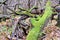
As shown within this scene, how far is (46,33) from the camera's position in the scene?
5.66m

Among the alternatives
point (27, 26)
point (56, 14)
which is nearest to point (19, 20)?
point (27, 26)

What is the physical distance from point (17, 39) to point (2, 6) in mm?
2452

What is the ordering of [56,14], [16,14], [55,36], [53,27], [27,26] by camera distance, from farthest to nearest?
1. [16,14]
2. [56,14]
3. [27,26]
4. [53,27]
5. [55,36]

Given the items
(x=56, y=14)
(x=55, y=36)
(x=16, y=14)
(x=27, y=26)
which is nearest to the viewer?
(x=55, y=36)

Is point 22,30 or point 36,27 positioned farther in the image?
point 22,30

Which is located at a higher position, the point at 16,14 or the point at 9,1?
the point at 9,1

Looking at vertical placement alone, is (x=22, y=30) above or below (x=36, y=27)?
below

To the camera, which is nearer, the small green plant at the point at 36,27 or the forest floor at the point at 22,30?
the small green plant at the point at 36,27

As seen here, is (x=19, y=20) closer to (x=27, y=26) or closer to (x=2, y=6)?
(x=27, y=26)

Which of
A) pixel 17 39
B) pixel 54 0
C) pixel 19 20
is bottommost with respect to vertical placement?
pixel 17 39

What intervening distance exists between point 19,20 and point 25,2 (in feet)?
4.71

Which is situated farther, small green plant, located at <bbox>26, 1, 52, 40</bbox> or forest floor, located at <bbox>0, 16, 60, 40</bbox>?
forest floor, located at <bbox>0, 16, 60, 40</bbox>

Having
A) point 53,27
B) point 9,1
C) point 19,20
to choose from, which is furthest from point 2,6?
point 53,27

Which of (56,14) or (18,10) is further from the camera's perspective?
(18,10)
